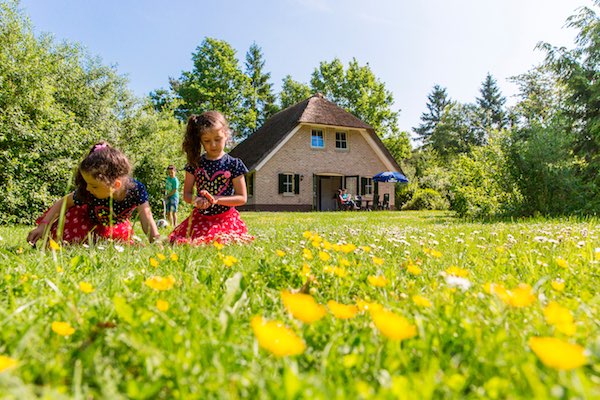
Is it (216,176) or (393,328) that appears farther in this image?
(216,176)

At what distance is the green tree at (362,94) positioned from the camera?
32.8 metres

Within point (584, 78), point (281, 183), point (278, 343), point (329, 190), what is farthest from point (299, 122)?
point (278, 343)

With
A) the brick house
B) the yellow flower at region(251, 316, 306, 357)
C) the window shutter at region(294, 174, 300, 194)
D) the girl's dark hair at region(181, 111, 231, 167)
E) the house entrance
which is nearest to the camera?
the yellow flower at region(251, 316, 306, 357)

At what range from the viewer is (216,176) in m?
4.12

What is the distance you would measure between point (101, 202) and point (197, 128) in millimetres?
1128

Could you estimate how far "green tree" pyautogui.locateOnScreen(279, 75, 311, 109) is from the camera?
122 ft

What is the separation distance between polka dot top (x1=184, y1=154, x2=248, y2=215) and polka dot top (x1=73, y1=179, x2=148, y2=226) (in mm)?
576

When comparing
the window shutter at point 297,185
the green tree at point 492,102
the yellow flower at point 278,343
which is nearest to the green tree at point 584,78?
the window shutter at point 297,185

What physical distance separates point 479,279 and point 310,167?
21.7m

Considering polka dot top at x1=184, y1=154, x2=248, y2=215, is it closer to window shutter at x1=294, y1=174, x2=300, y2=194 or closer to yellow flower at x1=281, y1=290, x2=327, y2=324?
yellow flower at x1=281, y1=290, x2=327, y2=324

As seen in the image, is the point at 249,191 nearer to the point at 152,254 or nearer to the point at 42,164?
the point at 42,164

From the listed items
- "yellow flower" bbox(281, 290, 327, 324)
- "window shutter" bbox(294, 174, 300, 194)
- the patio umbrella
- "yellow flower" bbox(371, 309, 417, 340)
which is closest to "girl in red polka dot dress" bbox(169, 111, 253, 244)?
"yellow flower" bbox(281, 290, 327, 324)

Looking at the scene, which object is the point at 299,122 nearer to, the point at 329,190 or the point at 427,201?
the point at 329,190

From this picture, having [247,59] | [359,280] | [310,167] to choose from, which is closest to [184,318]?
[359,280]
